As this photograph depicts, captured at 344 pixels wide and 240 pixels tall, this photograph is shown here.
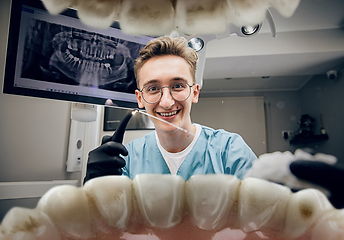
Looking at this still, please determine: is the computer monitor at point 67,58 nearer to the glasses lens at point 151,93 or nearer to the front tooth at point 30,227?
the glasses lens at point 151,93

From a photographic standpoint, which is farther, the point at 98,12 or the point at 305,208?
the point at 98,12

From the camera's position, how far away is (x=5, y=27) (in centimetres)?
40

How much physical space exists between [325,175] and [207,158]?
141 mm

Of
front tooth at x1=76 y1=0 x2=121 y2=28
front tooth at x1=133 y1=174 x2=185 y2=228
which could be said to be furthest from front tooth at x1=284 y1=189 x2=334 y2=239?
front tooth at x1=76 y1=0 x2=121 y2=28

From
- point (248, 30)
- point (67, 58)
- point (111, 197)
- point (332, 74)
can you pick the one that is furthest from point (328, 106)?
point (67, 58)

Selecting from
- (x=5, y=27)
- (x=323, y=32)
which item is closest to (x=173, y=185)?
(x=323, y=32)

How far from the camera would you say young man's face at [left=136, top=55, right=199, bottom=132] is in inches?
11.2

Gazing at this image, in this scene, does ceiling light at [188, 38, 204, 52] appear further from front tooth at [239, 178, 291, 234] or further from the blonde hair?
front tooth at [239, 178, 291, 234]

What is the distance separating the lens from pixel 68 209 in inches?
8.1

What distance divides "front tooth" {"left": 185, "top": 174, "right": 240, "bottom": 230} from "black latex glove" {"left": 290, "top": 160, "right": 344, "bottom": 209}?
0.21 ft

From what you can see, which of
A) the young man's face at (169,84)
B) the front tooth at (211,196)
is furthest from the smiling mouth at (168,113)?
the front tooth at (211,196)

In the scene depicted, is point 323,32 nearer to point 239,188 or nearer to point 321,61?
point 321,61

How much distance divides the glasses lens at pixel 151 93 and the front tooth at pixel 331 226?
8.7 inches

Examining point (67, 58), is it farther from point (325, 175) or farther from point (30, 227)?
point (325, 175)
